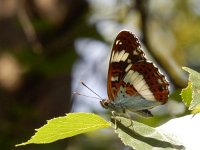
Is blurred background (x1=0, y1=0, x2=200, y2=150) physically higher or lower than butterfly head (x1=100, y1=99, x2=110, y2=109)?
higher

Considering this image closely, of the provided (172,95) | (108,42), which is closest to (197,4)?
(108,42)

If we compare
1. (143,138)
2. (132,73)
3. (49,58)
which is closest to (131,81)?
(132,73)

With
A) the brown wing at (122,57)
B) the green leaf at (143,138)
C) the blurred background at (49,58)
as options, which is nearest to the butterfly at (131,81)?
the brown wing at (122,57)

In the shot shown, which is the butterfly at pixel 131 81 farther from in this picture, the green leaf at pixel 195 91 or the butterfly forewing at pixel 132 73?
the green leaf at pixel 195 91

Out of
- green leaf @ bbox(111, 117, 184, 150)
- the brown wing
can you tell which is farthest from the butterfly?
green leaf @ bbox(111, 117, 184, 150)

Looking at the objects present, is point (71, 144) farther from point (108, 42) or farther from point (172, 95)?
point (172, 95)

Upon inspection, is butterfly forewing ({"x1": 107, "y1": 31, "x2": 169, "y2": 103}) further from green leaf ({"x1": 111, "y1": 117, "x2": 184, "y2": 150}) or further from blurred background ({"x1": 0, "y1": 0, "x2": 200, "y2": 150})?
blurred background ({"x1": 0, "y1": 0, "x2": 200, "y2": 150})

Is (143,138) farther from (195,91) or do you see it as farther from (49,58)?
(49,58)

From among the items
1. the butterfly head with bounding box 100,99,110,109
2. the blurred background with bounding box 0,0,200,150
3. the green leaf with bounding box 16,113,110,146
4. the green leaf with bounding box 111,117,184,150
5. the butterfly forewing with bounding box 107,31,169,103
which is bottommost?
the green leaf with bounding box 111,117,184,150
